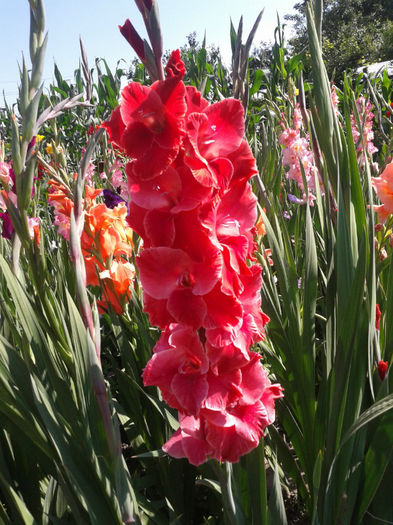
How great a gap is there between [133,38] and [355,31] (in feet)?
112

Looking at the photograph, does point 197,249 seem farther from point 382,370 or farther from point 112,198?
point 112,198

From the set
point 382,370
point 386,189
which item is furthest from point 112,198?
point 382,370

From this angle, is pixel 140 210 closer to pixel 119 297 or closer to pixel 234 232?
pixel 234 232

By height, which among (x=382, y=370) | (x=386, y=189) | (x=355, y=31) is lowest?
(x=382, y=370)

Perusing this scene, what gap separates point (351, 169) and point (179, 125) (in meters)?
0.38

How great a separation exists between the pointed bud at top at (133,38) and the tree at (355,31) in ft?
89.7

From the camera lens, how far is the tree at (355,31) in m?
26.4

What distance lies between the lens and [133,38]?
0.50 m

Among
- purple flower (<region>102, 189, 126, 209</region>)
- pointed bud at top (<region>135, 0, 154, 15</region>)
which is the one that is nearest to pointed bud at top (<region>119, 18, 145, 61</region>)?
pointed bud at top (<region>135, 0, 154, 15</region>)

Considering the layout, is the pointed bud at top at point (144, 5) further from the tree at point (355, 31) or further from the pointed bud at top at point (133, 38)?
the tree at point (355, 31)

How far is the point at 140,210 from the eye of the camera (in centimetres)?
52

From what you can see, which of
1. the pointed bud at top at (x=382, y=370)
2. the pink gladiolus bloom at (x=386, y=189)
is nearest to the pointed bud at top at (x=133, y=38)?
the pointed bud at top at (x=382, y=370)

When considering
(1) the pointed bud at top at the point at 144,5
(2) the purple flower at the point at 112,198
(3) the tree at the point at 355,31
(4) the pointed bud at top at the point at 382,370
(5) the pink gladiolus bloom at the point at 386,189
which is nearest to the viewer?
(1) the pointed bud at top at the point at 144,5

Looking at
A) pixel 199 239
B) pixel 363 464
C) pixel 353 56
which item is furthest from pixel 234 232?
pixel 353 56
